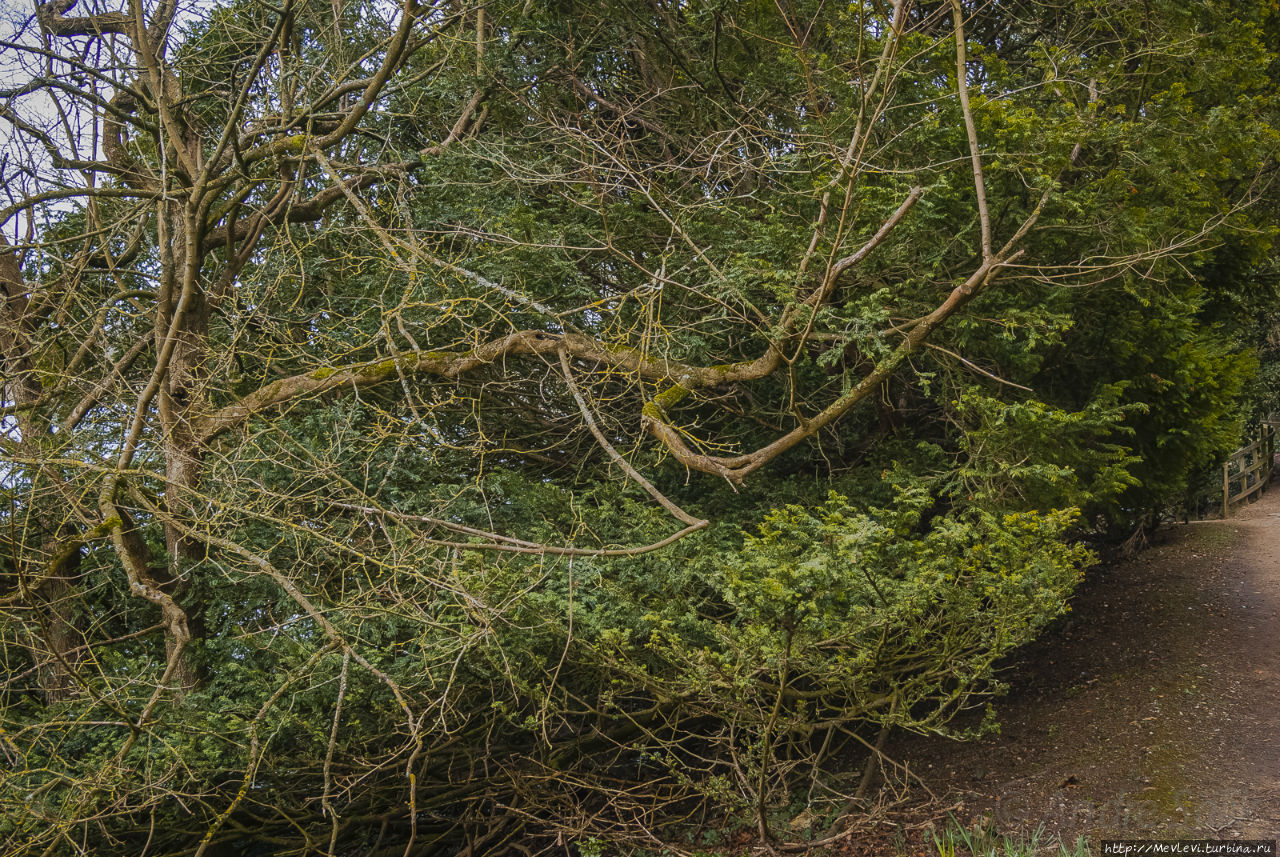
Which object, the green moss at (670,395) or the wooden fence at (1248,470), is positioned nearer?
the green moss at (670,395)

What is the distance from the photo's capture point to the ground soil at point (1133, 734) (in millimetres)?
5227

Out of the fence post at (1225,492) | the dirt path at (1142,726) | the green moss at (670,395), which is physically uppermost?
the green moss at (670,395)

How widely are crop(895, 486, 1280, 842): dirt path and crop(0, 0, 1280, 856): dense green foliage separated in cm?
111

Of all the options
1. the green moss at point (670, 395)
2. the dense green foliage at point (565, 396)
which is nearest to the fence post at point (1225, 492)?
the dense green foliage at point (565, 396)

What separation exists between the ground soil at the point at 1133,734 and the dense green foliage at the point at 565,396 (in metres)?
1.01

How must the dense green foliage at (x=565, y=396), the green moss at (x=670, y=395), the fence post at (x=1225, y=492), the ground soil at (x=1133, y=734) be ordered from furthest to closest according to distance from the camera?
the fence post at (x=1225, y=492)
the ground soil at (x=1133, y=734)
the green moss at (x=670, y=395)
the dense green foliage at (x=565, y=396)

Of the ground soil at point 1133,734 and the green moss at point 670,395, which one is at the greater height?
the green moss at point 670,395

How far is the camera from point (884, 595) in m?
4.59

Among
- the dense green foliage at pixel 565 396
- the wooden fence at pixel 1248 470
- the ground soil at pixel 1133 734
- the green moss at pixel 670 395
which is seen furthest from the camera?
Result: the wooden fence at pixel 1248 470

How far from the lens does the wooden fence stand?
1538 centimetres

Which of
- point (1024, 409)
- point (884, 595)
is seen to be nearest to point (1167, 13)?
point (1024, 409)

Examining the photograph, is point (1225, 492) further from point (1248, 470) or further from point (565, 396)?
point (565, 396)

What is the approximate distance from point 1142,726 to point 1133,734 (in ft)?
0.44

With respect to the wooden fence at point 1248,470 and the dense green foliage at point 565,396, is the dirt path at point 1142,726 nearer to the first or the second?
the dense green foliage at point 565,396
